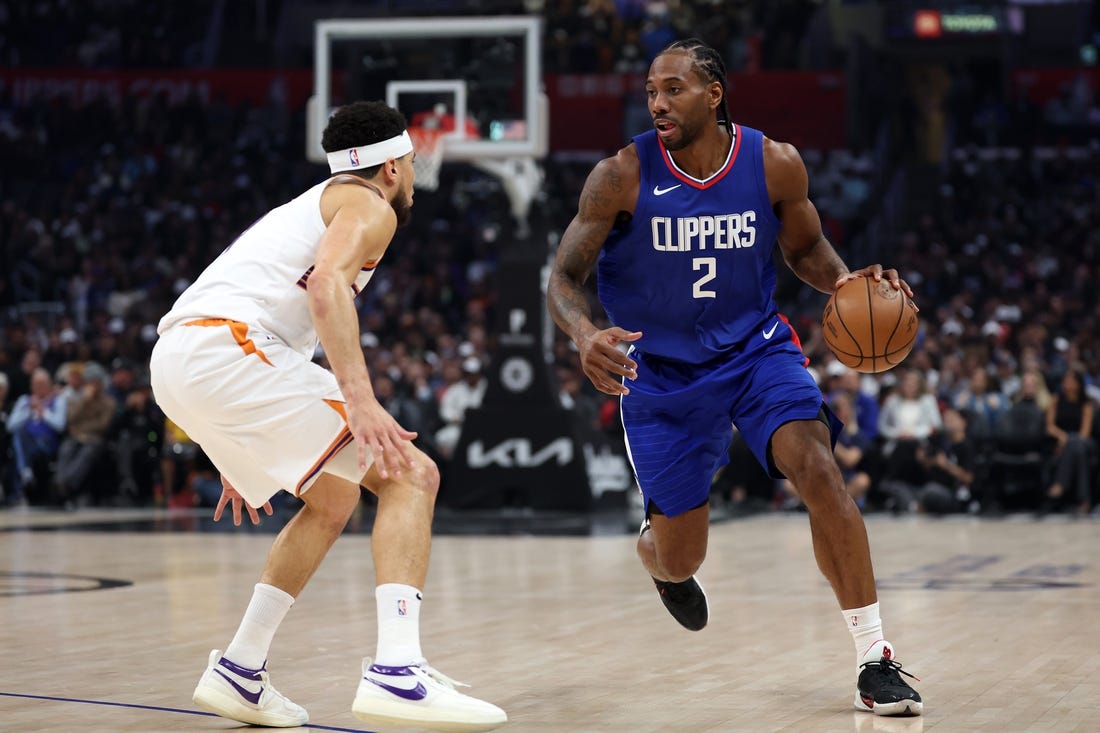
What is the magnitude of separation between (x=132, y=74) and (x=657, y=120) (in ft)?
79.2

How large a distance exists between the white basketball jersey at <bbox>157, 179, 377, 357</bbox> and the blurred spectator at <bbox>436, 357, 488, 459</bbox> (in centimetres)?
1099

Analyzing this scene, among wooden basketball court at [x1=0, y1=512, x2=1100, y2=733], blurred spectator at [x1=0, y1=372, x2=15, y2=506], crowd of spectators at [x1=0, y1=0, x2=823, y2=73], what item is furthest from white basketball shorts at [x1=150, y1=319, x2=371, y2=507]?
crowd of spectators at [x1=0, y1=0, x2=823, y2=73]

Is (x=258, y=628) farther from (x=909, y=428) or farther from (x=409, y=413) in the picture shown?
(x=909, y=428)

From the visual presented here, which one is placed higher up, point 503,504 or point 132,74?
point 132,74

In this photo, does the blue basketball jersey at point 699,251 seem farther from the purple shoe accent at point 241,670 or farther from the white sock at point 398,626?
the purple shoe accent at point 241,670

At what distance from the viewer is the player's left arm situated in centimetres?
565

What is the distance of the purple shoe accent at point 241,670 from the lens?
4824 millimetres

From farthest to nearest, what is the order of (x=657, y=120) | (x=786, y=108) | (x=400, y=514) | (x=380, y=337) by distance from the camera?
(x=786, y=108)
(x=380, y=337)
(x=657, y=120)
(x=400, y=514)

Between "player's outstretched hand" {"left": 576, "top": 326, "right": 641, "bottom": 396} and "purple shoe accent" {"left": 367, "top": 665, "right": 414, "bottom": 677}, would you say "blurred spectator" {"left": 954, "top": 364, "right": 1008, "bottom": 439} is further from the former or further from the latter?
"purple shoe accent" {"left": 367, "top": 665, "right": 414, "bottom": 677}

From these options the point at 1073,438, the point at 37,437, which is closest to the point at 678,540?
the point at 1073,438

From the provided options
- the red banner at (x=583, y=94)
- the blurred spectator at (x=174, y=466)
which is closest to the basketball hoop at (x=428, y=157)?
the blurred spectator at (x=174, y=466)

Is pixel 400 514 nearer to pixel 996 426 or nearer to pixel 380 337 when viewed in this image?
pixel 996 426

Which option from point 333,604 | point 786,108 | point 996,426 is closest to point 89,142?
point 786,108

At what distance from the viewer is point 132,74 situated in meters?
28.0
